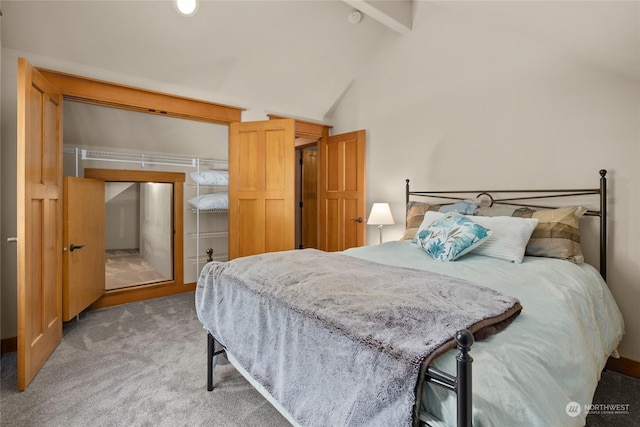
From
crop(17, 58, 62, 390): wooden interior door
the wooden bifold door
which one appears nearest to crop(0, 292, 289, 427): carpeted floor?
crop(17, 58, 62, 390): wooden interior door

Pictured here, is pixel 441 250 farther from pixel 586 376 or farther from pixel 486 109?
pixel 486 109

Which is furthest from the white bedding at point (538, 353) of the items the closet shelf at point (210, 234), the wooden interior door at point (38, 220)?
the closet shelf at point (210, 234)

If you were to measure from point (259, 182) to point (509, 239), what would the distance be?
257cm

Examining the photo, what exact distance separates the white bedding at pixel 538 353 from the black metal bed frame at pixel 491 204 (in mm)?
61

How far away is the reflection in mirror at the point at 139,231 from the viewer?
434 cm

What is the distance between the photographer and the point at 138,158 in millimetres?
3971

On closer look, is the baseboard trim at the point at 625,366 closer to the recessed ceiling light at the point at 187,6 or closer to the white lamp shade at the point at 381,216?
the white lamp shade at the point at 381,216

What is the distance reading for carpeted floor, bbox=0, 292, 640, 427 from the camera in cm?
174

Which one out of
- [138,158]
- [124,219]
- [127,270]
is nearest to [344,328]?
[138,158]

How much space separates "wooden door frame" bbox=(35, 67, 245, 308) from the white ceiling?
13cm

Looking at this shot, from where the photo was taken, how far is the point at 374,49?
388 cm

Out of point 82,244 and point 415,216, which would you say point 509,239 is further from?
point 82,244

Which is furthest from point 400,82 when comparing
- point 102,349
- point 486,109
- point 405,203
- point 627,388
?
point 102,349

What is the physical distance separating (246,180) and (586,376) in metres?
3.29
